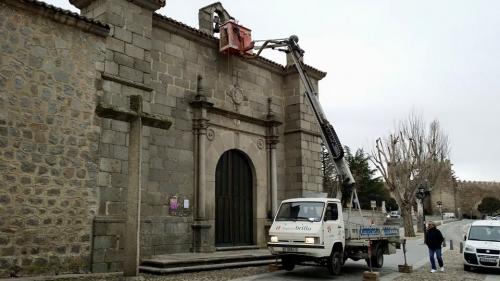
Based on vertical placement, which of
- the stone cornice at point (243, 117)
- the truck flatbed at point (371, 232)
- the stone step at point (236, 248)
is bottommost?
the stone step at point (236, 248)

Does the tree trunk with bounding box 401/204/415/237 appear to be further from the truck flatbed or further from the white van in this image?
the truck flatbed

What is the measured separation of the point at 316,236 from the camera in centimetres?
1002

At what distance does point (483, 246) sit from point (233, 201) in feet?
23.9

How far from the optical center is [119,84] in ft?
34.7

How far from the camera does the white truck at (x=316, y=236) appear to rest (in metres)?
10.1

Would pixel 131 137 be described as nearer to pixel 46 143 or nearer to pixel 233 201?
pixel 46 143

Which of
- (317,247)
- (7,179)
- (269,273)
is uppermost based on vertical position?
(7,179)

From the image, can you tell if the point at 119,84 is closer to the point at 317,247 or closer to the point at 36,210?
the point at 36,210

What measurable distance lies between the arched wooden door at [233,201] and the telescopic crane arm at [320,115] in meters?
2.86

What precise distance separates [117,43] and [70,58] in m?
1.33

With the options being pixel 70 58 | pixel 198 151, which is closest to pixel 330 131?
pixel 198 151

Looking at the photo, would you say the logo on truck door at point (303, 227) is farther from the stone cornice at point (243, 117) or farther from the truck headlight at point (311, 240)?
the stone cornice at point (243, 117)

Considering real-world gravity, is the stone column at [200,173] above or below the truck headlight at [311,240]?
above

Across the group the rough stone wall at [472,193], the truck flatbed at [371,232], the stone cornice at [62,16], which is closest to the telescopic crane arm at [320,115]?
the truck flatbed at [371,232]
